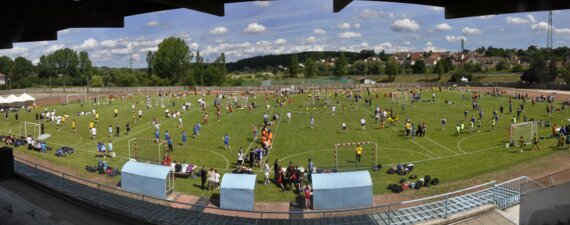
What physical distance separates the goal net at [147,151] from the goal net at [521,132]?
23351 millimetres

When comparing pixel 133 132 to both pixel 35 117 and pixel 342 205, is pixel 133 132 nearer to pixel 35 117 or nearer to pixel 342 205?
pixel 35 117

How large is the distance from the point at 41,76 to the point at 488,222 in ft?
456

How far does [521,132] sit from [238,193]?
74.4ft

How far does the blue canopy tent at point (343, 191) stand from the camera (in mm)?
17203

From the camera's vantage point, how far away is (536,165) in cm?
2416

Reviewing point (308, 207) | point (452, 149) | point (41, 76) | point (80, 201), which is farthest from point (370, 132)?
point (41, 76)

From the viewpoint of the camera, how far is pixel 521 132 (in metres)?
31.1

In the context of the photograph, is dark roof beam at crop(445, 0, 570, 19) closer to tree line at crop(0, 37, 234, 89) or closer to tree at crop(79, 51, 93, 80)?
tree line at crop(0, 37, 234, 89)

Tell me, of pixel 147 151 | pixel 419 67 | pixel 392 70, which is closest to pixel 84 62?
pixel 392 70

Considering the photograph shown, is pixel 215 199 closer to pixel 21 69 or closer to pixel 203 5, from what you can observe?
pixel 203 5

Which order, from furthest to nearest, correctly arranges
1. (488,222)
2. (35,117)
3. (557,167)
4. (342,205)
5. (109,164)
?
(35,117) → (109,164) → (557,167) → (342,205) → (488,222)

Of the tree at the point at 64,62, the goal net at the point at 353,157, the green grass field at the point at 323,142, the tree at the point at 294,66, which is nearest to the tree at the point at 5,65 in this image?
the tree at the point at 64,62

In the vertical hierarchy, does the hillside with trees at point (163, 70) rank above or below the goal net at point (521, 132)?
above

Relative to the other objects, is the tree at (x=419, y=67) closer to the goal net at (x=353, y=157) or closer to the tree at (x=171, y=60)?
the tree at (x=171, y=60)
